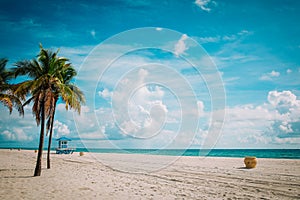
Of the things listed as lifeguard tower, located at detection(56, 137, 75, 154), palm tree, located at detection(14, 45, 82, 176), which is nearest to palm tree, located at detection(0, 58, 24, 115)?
palm tree, located at detection(14, 45, 82, 176)

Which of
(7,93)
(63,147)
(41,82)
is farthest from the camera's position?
(63,147)

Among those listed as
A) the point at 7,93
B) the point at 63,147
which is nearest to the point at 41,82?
the point at 7,93

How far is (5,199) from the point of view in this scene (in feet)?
22.5

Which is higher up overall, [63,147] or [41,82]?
[41,82]

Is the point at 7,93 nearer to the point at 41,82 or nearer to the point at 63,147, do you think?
the point at 41,82

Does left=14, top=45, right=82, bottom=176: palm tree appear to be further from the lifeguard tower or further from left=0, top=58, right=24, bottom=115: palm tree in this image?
the lifeguard tower

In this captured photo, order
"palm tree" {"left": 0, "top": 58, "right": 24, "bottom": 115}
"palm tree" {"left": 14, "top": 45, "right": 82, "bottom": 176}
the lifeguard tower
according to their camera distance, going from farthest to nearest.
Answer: the lifeguard tower < "palm tree" {"left": 0, "top": 58, "right": 24, "bottom": 115} < "palm tree" {"left": 14, "top": 45, "right": 82, "bottom": 176}

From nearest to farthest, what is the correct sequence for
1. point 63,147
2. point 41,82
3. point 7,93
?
point 41,82, point 7,93, point 63,147

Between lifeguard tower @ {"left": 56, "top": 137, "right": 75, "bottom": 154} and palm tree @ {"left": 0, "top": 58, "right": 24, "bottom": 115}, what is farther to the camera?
lifeguard tower @ {"left": 56, "top": 137, "right": 75, "bottom": 154}

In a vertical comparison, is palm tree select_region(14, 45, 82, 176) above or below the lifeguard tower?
above

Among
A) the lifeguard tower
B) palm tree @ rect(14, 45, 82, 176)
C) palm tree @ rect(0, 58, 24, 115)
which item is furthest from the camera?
the lifeguard tower

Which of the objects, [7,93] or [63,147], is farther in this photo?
[63,147]

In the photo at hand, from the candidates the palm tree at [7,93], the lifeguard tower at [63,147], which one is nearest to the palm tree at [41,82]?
the palm tree at [7,93]

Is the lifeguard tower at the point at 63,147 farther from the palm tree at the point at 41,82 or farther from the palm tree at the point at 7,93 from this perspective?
the palm tree at the point at 41,82
